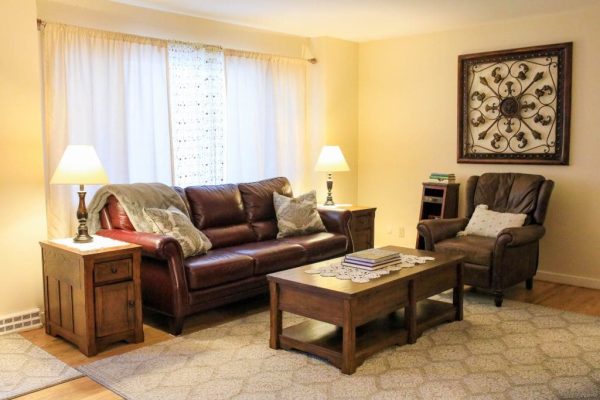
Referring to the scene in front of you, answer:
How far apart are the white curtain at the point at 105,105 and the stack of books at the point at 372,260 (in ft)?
6.48

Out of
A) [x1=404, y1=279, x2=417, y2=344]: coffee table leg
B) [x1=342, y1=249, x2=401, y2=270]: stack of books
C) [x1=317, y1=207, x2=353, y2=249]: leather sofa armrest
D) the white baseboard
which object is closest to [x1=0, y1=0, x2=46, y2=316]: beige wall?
[x1=342, y1=249, x2=401, y2=270]: stack of books

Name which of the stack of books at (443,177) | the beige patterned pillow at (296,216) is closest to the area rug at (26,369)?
the beige patterned pillow at (296,216)

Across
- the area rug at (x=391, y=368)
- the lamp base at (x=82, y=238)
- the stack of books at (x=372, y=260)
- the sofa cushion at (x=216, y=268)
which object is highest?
the lamp base at (x=82, y=238)

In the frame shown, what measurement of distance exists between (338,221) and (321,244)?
1.40 feet

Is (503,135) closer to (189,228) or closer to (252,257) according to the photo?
(252,257)

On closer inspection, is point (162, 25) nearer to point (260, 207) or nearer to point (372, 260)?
point (260, 207)

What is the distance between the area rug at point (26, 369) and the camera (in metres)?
3.08

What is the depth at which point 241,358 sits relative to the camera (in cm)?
345

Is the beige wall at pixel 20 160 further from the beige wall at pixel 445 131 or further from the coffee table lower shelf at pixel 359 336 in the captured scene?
the beige wall at pixel 445 131

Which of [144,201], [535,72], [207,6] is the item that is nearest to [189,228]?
[144,201]

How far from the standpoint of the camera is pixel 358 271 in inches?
143

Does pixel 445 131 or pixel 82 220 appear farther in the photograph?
pixel 445 131

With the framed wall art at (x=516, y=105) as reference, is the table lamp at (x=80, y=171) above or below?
below

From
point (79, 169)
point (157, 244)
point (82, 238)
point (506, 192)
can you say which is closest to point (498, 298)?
point (506, 192)
